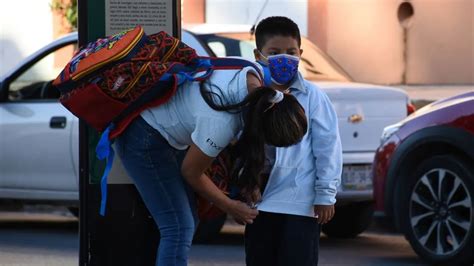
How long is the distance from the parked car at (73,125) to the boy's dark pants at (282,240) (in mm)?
3723

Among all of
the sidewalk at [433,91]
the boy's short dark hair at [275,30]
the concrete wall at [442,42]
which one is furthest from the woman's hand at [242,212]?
the concrete wall at [442,42]

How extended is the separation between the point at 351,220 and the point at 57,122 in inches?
96.3

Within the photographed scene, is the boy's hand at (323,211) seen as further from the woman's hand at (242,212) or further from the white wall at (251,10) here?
the white wall at (251,10)

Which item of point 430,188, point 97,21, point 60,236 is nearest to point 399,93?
point 430,188

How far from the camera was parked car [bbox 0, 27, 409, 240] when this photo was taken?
870 centimetres

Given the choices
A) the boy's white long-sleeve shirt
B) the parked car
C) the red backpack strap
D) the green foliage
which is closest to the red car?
the parked car

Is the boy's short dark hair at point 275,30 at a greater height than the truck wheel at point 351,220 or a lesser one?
greater

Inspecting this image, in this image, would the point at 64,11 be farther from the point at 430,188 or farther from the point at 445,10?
the point at 430,188

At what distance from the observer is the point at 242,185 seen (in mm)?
4539

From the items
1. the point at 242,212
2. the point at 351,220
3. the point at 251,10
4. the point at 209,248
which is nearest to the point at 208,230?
the point at 209,248

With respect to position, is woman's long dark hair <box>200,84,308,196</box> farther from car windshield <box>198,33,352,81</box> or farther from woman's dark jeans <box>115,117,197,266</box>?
car windshield <box>198,33,352,81</box>

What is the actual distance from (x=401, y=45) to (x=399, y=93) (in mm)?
6434

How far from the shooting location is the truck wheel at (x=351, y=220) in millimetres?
9469

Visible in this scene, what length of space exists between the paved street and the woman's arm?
344 centimetres
